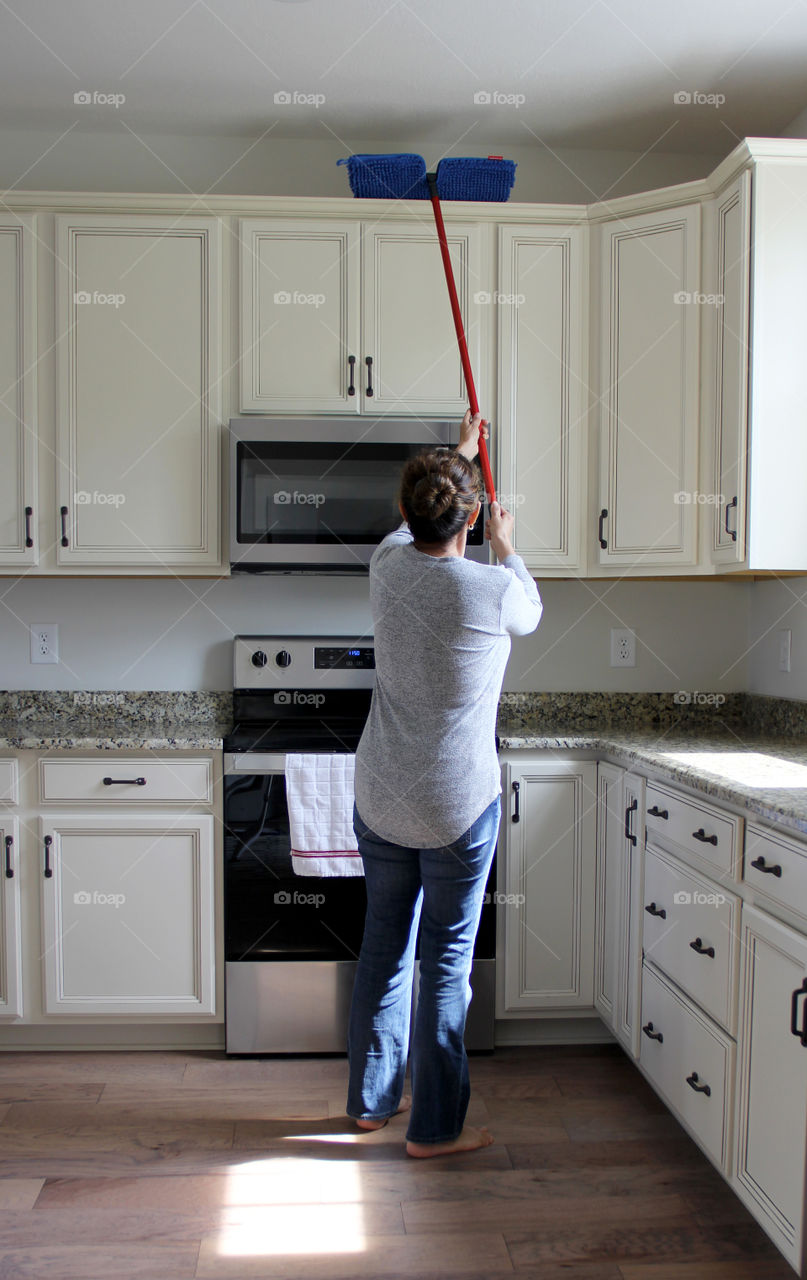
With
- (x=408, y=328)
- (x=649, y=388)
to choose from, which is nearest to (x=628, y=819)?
(x=649, y=388)

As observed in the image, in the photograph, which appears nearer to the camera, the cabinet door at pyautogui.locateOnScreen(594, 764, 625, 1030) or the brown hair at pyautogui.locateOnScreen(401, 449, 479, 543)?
the brown hair at pyautogui.locateOnScreen(401, 449, 479, 543)

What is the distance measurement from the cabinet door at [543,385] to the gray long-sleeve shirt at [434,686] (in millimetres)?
721

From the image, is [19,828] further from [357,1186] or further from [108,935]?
[357,1186]

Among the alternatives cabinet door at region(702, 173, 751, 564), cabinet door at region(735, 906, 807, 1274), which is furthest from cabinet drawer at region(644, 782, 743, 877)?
cabinet door at region(702, 173, 751, 564)

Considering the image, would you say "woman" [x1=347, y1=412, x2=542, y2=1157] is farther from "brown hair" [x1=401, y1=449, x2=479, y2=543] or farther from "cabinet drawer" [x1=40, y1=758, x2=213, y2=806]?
"cabinet drawer" [x1=40, y1=758, x2=213, y2=806]

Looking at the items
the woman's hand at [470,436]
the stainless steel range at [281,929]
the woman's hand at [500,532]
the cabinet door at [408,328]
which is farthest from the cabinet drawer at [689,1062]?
the cabinet door at [408,328]

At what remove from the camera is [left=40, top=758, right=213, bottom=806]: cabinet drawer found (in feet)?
7.53

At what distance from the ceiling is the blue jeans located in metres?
1.88

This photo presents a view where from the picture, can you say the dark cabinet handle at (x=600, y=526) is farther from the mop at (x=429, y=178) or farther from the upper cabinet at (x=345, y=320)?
the upper cabinet at (x=345, y=320)

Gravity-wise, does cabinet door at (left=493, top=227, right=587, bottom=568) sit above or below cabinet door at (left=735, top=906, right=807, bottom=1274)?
above

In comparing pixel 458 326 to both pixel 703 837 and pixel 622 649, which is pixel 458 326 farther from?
pixel 703 837

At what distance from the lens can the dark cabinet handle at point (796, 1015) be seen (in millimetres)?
1332

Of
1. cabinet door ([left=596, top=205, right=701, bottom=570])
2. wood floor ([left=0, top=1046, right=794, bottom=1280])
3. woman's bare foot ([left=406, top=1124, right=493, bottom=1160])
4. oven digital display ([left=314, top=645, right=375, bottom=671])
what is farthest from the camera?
oven digital display ([left=314, top=645, right=375, bottom=671])

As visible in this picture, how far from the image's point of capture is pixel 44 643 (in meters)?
2.71
